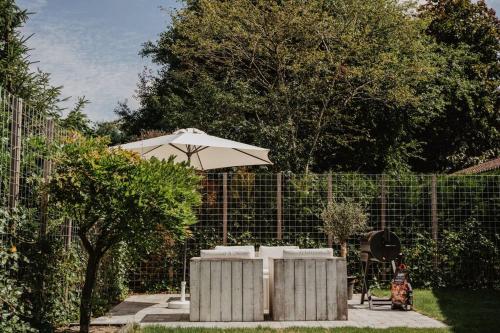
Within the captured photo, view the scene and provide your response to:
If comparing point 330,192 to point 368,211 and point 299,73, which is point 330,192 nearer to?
point 368,211

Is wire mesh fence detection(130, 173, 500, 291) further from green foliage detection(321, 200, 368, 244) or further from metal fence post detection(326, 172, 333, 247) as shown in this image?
green foliage detection(321, 200, 368, 244)

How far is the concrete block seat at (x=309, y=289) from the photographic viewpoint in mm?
6895

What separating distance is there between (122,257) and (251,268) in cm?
306

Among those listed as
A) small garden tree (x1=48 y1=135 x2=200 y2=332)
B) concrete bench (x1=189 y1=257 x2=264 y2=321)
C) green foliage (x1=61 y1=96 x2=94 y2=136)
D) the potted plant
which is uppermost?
green foliage (x1=61 y1=96 x2=94 y2=136)

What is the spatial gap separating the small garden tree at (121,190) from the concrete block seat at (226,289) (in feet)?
3.62

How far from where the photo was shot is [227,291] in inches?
271

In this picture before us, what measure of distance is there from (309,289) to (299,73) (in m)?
8.71

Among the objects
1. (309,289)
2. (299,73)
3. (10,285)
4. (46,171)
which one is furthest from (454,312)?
(299,73)

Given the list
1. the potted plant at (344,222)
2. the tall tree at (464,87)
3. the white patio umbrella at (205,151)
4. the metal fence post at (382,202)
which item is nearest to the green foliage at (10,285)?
the white patio umbrella at (205,151)

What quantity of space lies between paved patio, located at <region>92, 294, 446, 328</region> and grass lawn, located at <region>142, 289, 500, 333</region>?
25 centimetres

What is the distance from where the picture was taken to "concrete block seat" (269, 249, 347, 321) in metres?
6.89

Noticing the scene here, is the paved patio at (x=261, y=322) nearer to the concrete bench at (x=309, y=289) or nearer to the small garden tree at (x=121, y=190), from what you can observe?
the concrete bench at (x=309, y=289)

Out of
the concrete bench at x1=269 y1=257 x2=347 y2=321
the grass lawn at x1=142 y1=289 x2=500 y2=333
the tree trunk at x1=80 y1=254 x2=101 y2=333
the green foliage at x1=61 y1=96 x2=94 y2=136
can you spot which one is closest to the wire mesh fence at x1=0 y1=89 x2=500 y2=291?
the grass lawn at x1=142 y1=289 x2=500 y2=333

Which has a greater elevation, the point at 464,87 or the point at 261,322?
the point at 464,87
